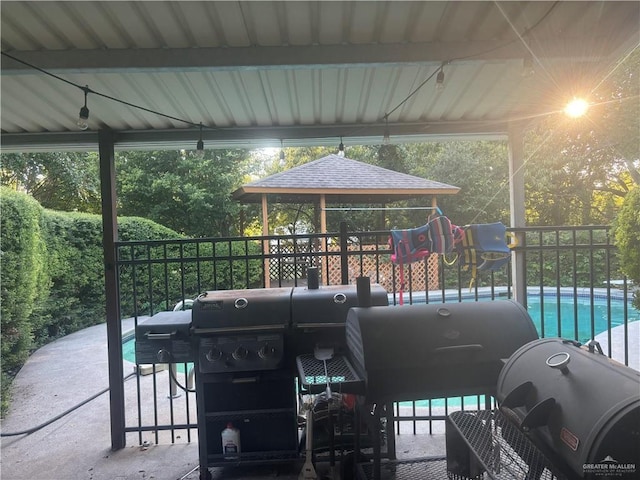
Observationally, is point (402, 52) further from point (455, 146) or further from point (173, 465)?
point (455, 146)

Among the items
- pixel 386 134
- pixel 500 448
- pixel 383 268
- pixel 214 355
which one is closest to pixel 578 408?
pixel 500 448

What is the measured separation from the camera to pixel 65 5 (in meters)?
1.59

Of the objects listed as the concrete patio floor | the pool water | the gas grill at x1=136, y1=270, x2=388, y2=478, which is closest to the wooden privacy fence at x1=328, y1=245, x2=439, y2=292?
the pool water

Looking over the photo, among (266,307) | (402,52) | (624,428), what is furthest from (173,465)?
(402,52)

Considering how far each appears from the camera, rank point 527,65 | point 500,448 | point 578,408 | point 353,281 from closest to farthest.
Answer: point 578,408
point 500,448
point 527,65
point 353,281

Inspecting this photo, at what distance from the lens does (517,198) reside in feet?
9.89

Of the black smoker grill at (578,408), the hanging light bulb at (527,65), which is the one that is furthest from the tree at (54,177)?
the black smoker grill at (578,408)

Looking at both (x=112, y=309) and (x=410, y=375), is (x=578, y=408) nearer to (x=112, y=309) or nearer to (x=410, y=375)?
(x=410, y=375)

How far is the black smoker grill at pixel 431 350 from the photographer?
1577 mm

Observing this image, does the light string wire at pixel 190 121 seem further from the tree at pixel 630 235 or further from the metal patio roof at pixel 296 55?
the tree at pixel 630 235

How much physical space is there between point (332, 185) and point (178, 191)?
6.47m

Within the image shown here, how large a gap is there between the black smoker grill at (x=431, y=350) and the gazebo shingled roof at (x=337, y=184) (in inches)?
283

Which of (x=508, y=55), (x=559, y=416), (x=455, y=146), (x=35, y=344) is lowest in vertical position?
(x=35, y=344)

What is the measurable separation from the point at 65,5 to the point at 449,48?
5.84 ft
